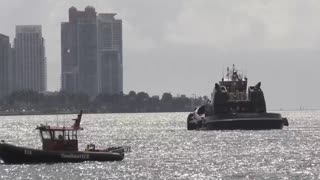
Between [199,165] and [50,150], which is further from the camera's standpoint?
[199,165]

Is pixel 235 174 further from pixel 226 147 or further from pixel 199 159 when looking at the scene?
pixel 226 147

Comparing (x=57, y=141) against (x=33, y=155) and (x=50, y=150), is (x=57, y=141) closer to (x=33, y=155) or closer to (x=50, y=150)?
(x=50, y=150)

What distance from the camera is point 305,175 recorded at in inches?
4026

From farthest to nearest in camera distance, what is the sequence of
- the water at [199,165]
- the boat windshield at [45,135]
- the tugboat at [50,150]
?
the boat windshield at [45,135] < the tugboat at [50,150] < the water at [199,165]

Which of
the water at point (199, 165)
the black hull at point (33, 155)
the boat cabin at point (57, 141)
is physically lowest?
the water at point (199, 165)

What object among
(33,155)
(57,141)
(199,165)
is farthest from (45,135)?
(199,165)

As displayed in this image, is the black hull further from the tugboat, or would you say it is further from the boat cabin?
the boat cabin

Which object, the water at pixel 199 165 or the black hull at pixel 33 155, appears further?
the black hull at pixel 33 155

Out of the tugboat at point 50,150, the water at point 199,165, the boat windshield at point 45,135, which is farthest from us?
the boat windshield at point 45,135

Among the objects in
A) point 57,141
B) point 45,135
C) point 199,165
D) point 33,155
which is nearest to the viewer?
point 33,155

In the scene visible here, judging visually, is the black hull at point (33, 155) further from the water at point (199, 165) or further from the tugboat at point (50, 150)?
the water at point (199, 165)

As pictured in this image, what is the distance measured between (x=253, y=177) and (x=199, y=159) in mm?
30050

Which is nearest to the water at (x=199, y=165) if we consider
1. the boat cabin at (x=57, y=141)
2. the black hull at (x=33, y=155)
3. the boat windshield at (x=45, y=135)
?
the black hull at (x=33, y=155)

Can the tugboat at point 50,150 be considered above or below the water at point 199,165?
above
